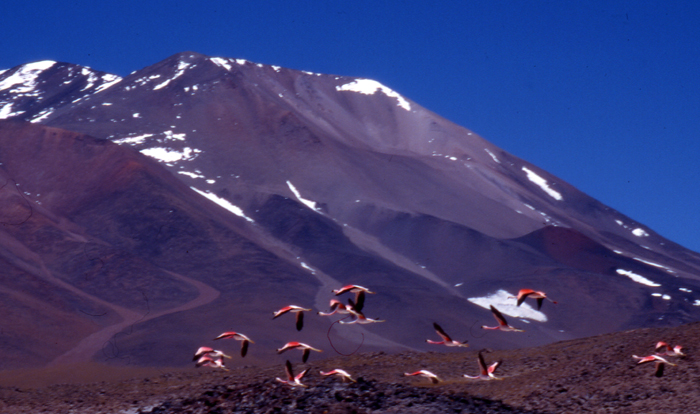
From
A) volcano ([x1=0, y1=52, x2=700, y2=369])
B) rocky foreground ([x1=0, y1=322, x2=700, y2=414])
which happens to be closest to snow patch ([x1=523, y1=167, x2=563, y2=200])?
volcano ([x1=0, y1=52, x2=700, y2=369])

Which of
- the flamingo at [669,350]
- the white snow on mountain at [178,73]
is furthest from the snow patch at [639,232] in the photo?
the flamingo at [669,350]

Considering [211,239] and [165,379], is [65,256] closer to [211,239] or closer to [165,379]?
[211,239]

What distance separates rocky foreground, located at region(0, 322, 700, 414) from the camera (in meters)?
11.6

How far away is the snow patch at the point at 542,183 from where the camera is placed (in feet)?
405

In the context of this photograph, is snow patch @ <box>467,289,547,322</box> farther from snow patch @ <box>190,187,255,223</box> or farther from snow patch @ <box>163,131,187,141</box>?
snow patch @ <box>163,131,187,141</box>

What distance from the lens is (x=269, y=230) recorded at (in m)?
77.8

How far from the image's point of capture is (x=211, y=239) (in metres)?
67.8

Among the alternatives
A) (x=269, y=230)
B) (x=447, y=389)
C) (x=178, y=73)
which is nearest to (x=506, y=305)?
(x=269, y=230)

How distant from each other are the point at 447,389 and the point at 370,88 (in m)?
131

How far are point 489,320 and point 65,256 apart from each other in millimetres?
33557

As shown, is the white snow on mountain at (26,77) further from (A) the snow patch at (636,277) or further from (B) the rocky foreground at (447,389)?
(B) the rocky foreground at (447,389)

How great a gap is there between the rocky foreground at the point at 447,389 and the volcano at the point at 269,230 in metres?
23.7

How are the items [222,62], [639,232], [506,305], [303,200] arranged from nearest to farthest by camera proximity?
[506,305], [303,200], [639,232], [222,62]

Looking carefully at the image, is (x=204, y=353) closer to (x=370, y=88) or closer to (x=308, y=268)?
(x=308, y=268)
